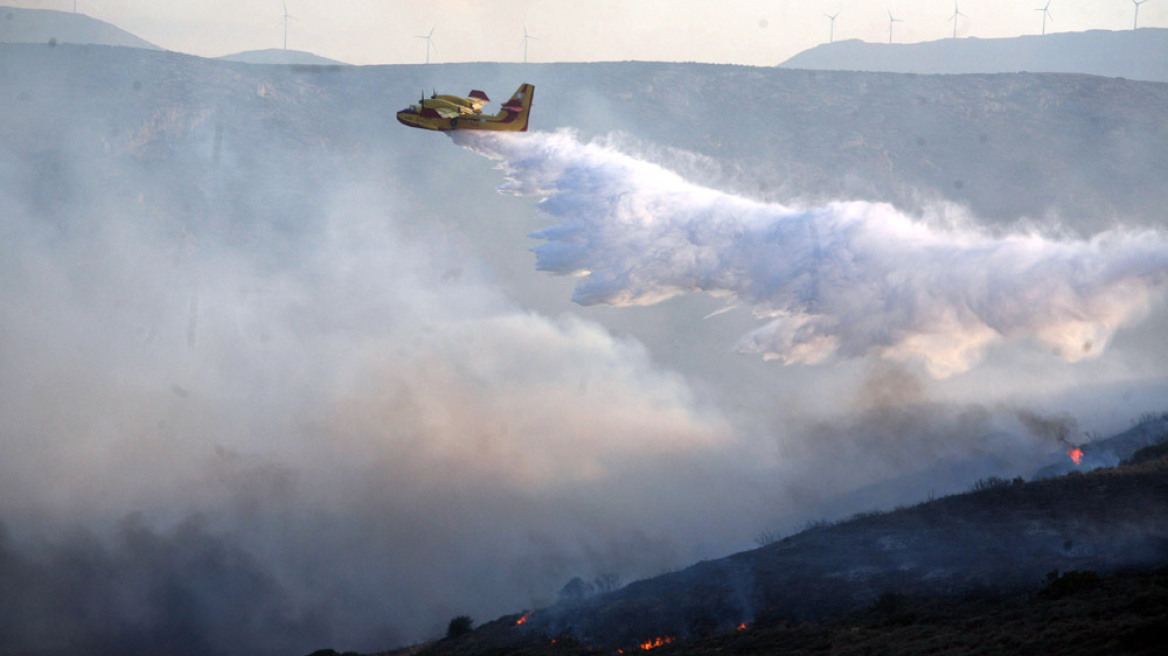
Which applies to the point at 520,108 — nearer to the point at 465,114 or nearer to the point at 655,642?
the point at 465,114

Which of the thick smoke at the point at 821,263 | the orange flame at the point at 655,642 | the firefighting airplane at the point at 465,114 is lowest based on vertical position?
the orange flame at the point at 655,642

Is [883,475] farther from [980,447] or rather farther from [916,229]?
[916,229]

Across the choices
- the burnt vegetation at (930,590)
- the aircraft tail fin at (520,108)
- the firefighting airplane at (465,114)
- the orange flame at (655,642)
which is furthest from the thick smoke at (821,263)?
the orange flame at (655,642)

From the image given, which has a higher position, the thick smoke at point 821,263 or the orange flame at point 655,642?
the thick smoke at point 821,263

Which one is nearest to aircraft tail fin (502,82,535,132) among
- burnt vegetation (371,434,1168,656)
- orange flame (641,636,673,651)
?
burnt vegetation (371,434,1168,656)

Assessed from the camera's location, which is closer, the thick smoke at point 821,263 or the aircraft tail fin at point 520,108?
the thick smoke at point 821,263

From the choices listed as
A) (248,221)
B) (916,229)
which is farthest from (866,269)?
(248,221)

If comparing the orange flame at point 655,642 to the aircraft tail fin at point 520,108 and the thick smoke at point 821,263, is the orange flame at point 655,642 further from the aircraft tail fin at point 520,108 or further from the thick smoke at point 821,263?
the aircraft tail fin at point 520,108

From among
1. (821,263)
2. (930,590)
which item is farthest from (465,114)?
(930,590)

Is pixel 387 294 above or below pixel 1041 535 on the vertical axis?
above
